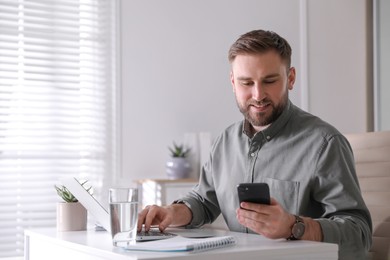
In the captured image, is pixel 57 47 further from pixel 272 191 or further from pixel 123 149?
pixel 272 191

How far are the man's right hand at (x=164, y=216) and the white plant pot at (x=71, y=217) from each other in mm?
282

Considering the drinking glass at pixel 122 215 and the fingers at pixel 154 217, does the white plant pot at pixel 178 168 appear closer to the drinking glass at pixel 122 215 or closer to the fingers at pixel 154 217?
the fingers at pixel 154 217

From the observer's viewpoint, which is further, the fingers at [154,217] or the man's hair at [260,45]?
the man's hair at [260,45]

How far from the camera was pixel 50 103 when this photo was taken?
400 centimetres

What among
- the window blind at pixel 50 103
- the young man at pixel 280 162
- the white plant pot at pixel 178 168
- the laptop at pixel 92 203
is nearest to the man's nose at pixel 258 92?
the young man at pixel 280 162

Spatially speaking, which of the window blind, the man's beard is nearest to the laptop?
the man's beard

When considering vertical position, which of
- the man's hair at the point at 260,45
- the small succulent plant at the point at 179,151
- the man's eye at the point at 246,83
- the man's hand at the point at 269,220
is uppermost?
the man's hair at the point at 260,45

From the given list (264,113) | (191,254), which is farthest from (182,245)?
(264,113)

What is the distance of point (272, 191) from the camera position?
6.97ft

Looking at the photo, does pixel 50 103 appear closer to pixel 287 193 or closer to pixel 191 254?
pixel 287 193

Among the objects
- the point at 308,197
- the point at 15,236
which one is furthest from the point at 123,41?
the point at 308,197

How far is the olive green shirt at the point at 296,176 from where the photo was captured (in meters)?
1.89

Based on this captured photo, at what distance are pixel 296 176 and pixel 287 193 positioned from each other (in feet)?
0.20

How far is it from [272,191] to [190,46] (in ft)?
7.96
